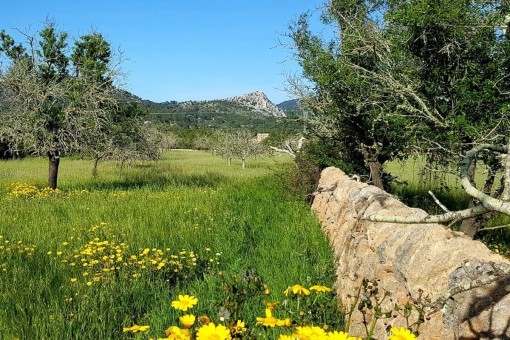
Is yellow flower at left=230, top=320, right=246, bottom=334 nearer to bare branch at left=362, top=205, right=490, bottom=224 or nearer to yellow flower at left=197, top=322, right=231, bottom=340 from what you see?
yellow flower at left=197, top=322, right=231, bottom=340

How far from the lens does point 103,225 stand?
8789 mm

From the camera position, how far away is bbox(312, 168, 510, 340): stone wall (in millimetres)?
2266

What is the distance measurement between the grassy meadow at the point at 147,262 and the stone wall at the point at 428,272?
1.45 feet

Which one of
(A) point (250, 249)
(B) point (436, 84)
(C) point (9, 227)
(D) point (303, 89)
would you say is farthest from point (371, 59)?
(C) point (9, 227)

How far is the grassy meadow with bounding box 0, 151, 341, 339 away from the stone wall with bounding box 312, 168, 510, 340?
1.45 ft

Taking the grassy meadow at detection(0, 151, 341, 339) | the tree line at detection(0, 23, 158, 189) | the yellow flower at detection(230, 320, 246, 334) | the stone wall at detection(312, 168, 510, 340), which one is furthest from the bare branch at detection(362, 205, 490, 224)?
the tree line at detection(0, 23, 158, 189)

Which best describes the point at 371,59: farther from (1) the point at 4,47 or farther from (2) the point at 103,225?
(1) the point at 4,47

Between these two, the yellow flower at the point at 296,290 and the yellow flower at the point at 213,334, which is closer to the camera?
the yellow flower at the point at 213,334

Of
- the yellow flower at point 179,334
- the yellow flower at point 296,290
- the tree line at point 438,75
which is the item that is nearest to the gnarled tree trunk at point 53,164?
the tree line at point 438,75

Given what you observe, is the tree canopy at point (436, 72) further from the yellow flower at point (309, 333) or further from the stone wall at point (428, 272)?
the yellow flower at point (309, 333)

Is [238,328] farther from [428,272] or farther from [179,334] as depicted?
[428,272]

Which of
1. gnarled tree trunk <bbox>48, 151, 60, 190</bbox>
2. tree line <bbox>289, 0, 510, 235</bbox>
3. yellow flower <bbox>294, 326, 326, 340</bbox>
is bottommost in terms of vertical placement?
gnarled tree trunk <bbox>48, 151, 60, 190</bbox>

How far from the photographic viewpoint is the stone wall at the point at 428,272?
2266 mm

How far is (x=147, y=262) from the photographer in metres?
6.15
